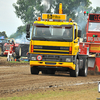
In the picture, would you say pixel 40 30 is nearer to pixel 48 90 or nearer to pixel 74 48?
pixel 74 48

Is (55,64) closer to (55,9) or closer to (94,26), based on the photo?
(94,26)

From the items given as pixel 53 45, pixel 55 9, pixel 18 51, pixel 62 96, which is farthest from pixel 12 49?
pixel 55 9

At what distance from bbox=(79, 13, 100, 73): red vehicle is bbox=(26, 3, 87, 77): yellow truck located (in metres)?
3.08

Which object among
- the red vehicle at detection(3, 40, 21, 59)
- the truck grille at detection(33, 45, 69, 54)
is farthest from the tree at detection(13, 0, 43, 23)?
the truck grille at detection(33, 45, 69, 54)

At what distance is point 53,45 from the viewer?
46.8 ft

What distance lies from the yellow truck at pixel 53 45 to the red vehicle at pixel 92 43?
3.08 metres

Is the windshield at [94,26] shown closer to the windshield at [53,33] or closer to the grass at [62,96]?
the windshield at [53,33]

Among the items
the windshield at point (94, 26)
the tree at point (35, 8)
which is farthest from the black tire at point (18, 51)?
the tree at point (35, 8)

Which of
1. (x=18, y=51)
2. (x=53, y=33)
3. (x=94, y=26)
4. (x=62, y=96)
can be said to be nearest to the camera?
(x=62, y=96)

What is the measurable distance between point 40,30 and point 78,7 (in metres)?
59.1

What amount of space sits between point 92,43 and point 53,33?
17.7 feet

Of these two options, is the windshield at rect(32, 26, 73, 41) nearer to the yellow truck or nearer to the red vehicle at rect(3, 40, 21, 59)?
the yellow truck

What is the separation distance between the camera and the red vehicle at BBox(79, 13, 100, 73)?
17431 mm

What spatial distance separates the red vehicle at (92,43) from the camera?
1743 cm
